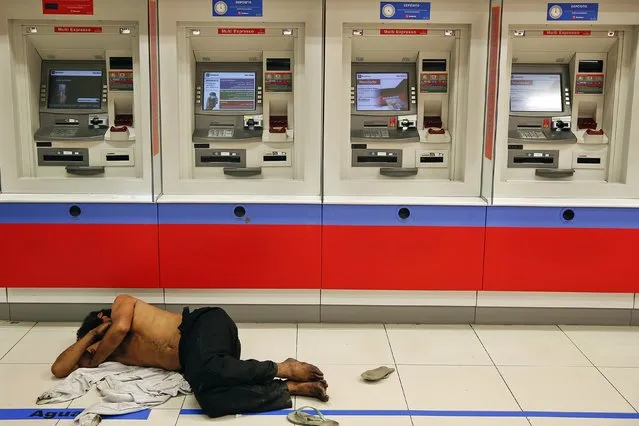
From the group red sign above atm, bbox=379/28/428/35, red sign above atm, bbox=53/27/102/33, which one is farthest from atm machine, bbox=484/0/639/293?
red sign above atm, bbox=53/27/102/33

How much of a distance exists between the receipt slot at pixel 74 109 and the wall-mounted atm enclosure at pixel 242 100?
9.1 inches

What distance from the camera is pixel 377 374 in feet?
13.1

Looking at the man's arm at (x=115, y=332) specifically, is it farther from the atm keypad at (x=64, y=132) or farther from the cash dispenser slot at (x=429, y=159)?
the cash dispenser slot at (x=429, y=159)

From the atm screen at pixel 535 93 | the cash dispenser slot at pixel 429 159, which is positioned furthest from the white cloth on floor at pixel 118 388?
the atm screen at pixel 535 93

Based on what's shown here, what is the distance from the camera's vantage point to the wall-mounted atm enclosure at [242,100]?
4621 millimetres

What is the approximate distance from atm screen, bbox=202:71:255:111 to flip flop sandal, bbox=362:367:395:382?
6.30 ft

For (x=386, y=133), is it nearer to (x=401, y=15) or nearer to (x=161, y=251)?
(x=401, y=15)

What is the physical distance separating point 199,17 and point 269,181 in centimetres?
113

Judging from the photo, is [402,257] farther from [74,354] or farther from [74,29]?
[74,29]

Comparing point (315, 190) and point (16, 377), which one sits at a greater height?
point (315, 190)

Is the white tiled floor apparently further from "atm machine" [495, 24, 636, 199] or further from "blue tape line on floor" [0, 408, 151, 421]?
"atm machine" [495, 24, 636, 199]

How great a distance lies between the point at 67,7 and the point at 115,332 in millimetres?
2132

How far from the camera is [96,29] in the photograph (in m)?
4.71

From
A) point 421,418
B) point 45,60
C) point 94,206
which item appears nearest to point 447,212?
point 421,418
